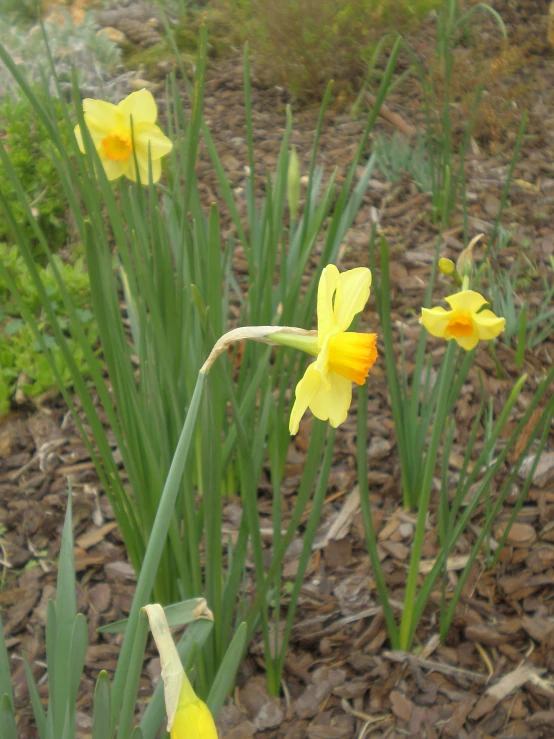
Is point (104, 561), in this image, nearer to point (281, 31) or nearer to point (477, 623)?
point (477, 623)

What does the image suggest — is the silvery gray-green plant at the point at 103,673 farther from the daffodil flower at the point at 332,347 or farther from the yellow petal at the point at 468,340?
the yellow petal at the point at 468,340

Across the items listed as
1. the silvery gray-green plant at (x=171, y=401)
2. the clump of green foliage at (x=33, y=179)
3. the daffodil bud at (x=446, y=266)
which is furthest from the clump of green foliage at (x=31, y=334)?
the daffodil bud at (x=446, y=266)

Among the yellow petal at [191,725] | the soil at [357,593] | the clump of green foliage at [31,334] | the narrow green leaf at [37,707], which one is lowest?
the soil at [357,593]

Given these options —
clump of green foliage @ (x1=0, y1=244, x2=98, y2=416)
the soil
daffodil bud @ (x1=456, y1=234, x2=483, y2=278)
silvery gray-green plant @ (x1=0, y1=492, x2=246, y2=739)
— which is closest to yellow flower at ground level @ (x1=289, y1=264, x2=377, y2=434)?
silvery gray-green plant @ (x1=0, y1=492, x2=246, y2=739)

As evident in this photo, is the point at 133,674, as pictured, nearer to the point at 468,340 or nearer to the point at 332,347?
the point at 332,347

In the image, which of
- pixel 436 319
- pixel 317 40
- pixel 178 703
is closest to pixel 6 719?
pixel 178 703

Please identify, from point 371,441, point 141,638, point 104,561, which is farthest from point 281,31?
point 141,638
